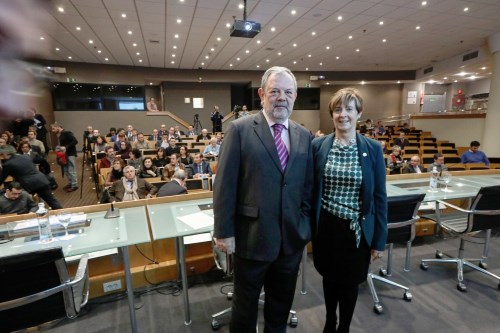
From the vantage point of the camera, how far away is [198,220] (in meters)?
2.18

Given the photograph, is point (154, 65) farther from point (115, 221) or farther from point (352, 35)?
point (115, 221)

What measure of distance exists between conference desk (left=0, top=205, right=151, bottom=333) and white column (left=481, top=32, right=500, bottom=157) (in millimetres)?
9312

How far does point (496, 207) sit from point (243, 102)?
562 inches

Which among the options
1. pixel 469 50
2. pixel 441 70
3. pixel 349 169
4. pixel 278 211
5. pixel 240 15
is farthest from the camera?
pixel 441 70

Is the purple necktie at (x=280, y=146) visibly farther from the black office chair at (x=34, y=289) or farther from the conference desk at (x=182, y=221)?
the black office chair at (x=34, y=289)

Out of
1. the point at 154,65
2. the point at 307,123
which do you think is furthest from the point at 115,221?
the point at 307,123

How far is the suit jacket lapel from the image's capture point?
Answer: 1.33 m

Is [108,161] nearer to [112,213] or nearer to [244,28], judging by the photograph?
[112,213]

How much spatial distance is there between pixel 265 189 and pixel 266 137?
10.1 inches

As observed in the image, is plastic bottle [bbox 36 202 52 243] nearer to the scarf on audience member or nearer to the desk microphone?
the desk microphone

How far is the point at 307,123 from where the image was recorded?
14.6m

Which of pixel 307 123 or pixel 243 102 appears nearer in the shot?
pixel 307 123

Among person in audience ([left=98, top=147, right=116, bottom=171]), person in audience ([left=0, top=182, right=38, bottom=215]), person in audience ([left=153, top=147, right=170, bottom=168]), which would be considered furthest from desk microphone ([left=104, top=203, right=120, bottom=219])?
person in audience ([left=153, top=147, right=170, bottom=168])

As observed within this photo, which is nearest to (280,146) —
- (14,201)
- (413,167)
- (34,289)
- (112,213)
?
(34,289)
